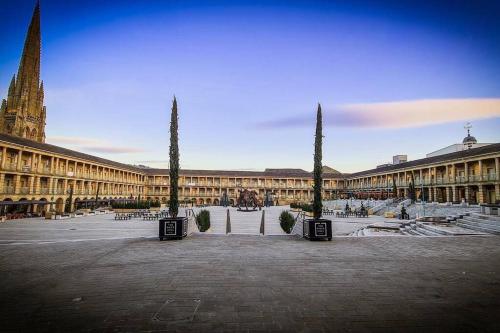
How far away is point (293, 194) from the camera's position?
252ft

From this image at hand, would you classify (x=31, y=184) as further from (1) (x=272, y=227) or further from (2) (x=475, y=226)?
(2) (x=475, y=226)

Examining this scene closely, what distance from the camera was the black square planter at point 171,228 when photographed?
11.9 m

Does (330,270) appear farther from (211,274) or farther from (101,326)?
(101,326)

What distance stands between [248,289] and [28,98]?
250 feet

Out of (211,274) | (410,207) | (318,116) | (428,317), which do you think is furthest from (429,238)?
(410,207)

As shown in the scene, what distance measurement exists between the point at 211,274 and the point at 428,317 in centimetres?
446

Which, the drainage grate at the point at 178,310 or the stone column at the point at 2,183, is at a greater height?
the stone column at the point at 2,183

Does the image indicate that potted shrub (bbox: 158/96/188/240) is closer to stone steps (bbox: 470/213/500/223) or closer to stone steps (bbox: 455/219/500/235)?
stone steps (bbox: 455/219/500/235)

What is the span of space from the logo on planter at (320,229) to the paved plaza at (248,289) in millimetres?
1971

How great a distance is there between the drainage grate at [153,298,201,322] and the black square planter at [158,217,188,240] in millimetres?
7205

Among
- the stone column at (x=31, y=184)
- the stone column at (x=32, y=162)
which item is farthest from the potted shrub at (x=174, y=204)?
the stone column at (x=32, y=162)

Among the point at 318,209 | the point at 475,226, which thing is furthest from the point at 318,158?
the point at 475,226

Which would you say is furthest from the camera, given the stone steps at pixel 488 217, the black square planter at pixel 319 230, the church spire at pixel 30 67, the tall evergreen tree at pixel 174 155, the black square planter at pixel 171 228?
the church spire at pixel 30 67

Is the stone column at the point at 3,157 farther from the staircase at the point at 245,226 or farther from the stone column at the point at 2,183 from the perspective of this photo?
the staircase at the point at 245,226
